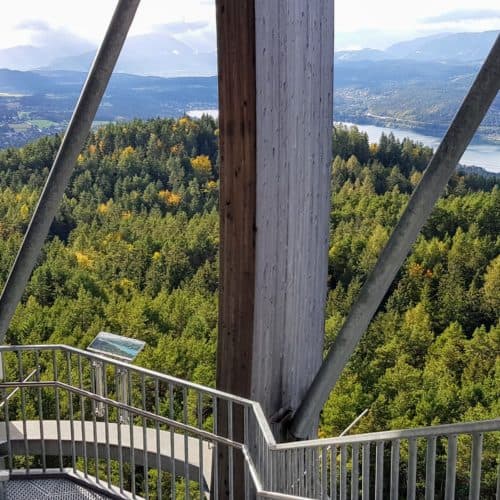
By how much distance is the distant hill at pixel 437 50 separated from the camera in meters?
22.8

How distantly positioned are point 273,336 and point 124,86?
29.2 meters

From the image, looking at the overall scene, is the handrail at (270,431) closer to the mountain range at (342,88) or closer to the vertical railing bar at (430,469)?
the vertical railing bar at (430,469)

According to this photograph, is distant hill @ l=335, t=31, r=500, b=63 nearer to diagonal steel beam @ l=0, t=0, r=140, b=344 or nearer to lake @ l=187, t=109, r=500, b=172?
lake @ l=187, t=109, r=500, b=172

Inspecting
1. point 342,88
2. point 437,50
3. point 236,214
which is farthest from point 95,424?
point 437,50

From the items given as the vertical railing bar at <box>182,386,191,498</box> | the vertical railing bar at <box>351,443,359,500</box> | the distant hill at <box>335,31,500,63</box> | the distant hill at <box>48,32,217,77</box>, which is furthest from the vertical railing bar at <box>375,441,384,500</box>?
the distant hill at <box>48,32,217,77</box>

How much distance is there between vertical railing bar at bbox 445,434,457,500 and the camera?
1855 millimetres

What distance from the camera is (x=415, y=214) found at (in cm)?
246

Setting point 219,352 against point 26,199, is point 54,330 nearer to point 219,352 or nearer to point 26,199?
point 26,199

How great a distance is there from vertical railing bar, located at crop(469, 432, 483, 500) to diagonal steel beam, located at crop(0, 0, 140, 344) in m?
1.90

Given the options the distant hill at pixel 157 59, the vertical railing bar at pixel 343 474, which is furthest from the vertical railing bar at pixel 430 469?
the distant hill at pixel 157 59

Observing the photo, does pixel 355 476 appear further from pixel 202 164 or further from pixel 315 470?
pixel 202 164

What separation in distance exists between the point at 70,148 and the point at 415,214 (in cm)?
144

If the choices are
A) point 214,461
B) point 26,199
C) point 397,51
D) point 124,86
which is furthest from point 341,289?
point 214,461

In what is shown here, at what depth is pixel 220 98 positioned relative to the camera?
2848mm
